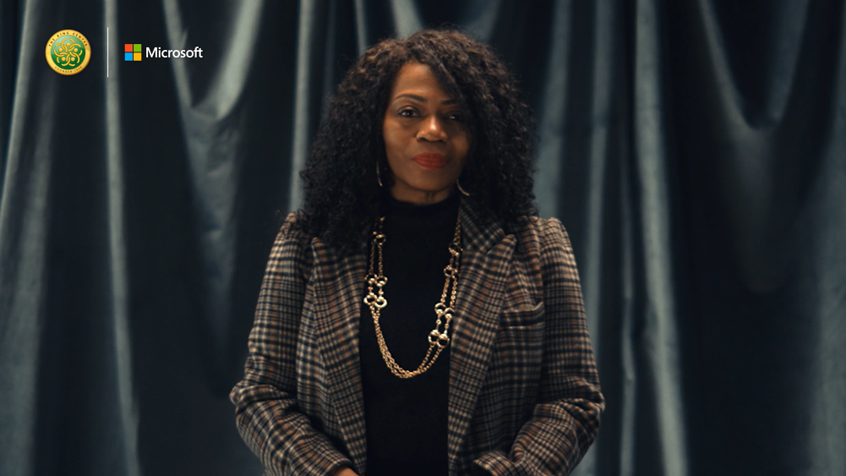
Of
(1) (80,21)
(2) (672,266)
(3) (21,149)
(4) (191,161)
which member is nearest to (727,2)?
(2) (672,266)

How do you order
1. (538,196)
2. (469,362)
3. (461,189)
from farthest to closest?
(538,196)
(461,189)
(469,362)

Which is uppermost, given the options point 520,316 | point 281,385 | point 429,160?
point 429,160

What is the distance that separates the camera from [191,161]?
6.14 ft

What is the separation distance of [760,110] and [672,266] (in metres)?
0.46

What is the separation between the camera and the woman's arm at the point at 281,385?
1.08 m

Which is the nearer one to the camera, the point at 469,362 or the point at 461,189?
the point at 469,362

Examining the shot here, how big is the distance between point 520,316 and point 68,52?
1.53m

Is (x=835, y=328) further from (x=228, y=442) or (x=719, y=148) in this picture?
(x=228, y=442)

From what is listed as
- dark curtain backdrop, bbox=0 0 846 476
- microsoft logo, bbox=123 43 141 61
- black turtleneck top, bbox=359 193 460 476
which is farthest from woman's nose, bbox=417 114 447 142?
microsoft logo, bbox=123 43 141 61

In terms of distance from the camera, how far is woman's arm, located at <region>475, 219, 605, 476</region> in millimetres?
1070

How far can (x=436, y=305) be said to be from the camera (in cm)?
113

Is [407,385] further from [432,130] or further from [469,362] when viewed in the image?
[432,130]

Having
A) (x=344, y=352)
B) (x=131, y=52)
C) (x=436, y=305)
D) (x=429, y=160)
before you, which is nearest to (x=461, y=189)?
(x=429, y=160)

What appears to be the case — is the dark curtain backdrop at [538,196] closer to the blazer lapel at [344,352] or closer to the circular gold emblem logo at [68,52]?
the circular gold emblem logo at [68,52]
